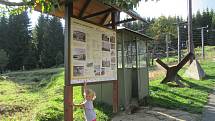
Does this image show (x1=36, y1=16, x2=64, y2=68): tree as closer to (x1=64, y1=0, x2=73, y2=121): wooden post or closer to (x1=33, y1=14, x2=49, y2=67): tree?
(x1=33, y1=14, x2=49, y2=67): tree

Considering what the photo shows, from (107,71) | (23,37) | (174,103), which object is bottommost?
(174,103)

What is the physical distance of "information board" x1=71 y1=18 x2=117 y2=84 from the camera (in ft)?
27.6

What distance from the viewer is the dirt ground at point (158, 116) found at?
1168cm

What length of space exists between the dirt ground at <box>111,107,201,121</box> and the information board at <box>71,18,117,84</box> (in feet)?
5.55

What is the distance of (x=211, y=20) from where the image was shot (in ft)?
318

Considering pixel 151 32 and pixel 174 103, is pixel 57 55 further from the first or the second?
pixel 174 103

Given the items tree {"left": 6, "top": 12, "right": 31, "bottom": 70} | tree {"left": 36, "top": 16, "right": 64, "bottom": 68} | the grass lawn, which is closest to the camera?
the grass lawn

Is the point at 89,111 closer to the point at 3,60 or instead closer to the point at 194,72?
the point at 194,72

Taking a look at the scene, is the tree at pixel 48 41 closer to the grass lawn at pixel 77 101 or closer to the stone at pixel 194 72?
the stone at pixel 194 72

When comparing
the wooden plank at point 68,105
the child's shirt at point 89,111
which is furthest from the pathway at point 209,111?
the child's shirt at point 89,111

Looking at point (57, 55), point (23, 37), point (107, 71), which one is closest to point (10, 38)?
point (23, 37)

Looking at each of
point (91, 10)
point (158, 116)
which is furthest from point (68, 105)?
point (158, 116)

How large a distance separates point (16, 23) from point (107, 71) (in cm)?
6538

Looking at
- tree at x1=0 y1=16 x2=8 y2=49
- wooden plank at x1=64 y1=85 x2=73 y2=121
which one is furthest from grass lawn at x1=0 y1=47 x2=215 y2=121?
tree at x1=0 y1=16 x2=8 y2=49
